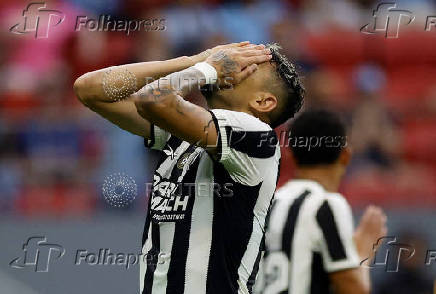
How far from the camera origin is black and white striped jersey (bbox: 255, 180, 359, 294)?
4.08 m

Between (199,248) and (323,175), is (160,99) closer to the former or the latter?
(199,248)

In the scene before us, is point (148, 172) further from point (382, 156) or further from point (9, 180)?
point (382, 156)

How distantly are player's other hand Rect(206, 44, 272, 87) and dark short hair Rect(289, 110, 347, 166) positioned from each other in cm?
115

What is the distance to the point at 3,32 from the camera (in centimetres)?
902

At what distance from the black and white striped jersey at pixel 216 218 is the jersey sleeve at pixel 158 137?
282 millimetres

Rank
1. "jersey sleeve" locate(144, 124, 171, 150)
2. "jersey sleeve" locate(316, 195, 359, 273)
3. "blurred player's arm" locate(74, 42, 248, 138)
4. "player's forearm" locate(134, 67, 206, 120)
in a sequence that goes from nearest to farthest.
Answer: "player's forearm" locate(134, 67, 206, 120)
"blurred player's arm" locate(74, 42, 248, 138)
"jersey sleeve" locate(144, 124, 171, 150)
"jersey sleeve" locate(316, 195, 359, 273)

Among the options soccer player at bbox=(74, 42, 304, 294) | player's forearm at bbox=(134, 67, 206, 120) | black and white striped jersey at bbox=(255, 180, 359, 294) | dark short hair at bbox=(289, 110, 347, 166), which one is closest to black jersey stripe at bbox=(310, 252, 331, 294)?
black and white striped jersey at bbox=(255, 180, 359, 294)

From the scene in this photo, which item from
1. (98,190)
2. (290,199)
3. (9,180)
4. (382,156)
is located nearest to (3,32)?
(9,180)

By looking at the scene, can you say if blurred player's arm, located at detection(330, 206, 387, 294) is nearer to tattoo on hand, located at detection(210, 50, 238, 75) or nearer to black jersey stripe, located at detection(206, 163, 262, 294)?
black jersey stripe, located at detection(206, 163, 262, 294)

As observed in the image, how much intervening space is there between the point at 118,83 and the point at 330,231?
140 centimetres

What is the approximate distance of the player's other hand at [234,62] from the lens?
3168 mm

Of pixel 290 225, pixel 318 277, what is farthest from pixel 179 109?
pixel 318 277

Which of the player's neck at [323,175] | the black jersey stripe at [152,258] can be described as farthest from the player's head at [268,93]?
the player's neck at [323,175]

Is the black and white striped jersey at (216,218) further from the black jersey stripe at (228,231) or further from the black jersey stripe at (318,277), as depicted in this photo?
the black jersey stripe at (318,277)
